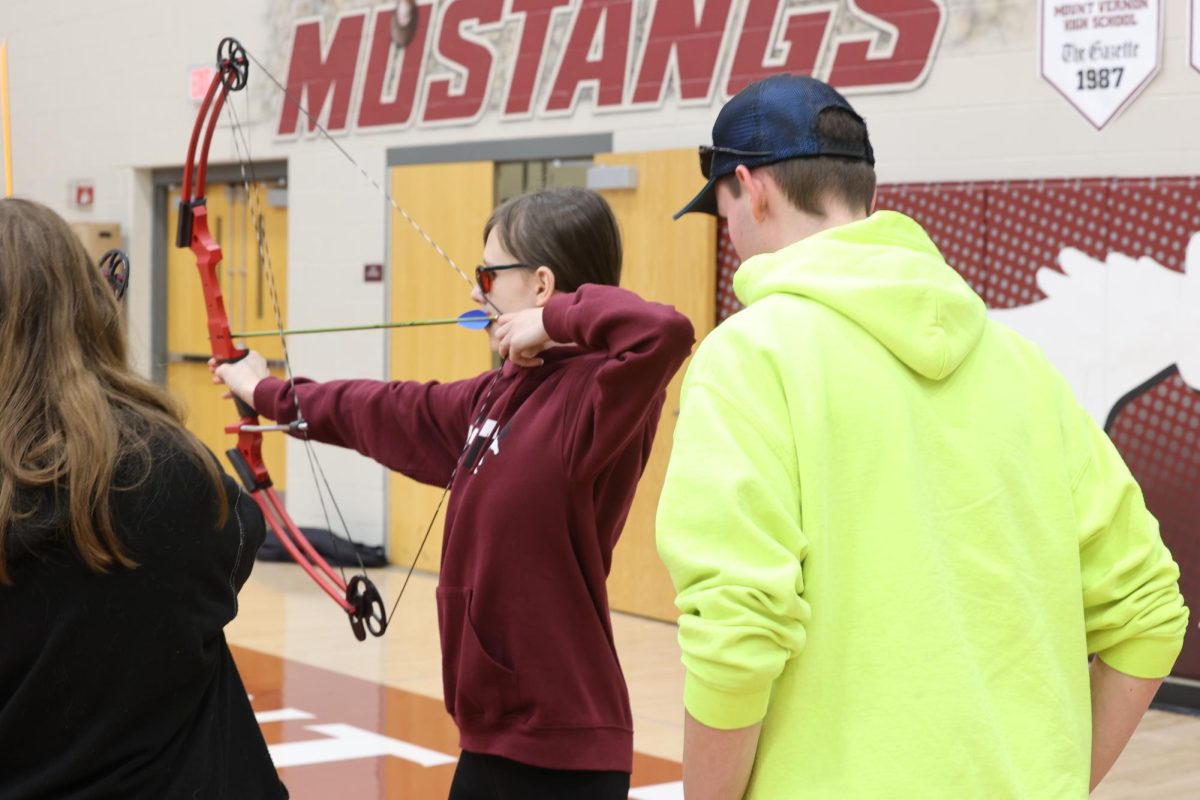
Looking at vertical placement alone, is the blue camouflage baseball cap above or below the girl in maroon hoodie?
above

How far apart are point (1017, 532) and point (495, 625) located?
877 millimetres

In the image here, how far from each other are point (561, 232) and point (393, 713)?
2.61 meters

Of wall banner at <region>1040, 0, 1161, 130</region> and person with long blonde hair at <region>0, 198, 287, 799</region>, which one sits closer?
person with long blonde hair at <region>0, 198, 287, 799</region>

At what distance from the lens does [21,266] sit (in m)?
1.43

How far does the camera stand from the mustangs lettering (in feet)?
17.2

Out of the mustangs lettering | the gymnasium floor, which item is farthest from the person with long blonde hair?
the mustangs lettering

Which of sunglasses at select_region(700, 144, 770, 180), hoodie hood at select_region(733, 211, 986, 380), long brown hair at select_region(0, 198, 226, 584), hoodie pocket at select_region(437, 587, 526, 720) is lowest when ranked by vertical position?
hoodie pocket at select_region(437, 587, 526, 720)

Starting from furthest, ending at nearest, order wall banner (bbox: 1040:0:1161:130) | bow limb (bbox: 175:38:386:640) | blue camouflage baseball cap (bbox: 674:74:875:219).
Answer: wall banner (bbox: 1040:0:1161:130) → bow limb (bbox: 175:38:386:640) → blue camouflage baseball cap (bbox: 674:74:875:219)

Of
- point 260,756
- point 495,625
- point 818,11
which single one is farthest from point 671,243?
point 260,756

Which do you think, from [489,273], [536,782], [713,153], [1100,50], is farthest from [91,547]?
[1100,50]

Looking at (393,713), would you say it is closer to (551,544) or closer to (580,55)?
(551,544)

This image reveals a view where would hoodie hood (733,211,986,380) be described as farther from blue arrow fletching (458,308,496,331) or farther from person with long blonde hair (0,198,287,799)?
blue arrow fletching (458,308,496,331)

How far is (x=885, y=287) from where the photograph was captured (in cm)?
131

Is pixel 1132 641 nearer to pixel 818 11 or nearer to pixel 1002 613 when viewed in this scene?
pixel 1002 613
